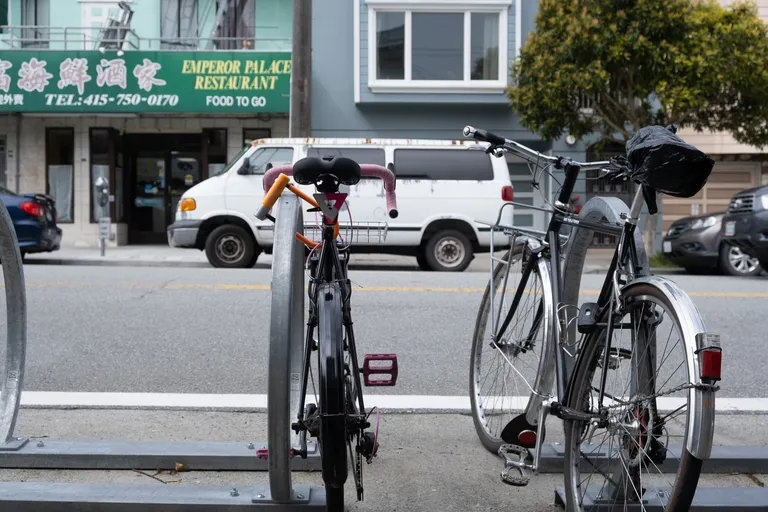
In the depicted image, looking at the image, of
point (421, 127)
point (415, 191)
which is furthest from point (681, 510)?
point (421, 127)

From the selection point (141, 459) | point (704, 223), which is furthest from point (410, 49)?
point (141, 459)

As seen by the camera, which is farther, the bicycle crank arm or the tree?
the tree

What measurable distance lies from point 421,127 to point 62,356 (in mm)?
15244

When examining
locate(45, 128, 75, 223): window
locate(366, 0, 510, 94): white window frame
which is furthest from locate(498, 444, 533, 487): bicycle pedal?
locate(45, 128, 75, 223): window

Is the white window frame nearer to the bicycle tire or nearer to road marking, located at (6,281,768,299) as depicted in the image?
road marking, located at (6,281,768,299)

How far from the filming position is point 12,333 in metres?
3.72

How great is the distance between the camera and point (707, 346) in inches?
85.4

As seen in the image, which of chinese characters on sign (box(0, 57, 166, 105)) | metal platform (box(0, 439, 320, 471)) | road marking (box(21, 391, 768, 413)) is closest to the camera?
metal platform (box(0, 439, 320, 471))

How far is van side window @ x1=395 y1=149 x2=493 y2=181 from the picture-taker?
46.6 ft

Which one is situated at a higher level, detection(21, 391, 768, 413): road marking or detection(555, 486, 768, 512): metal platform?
detection(555, 486, 768, 512): metal platform

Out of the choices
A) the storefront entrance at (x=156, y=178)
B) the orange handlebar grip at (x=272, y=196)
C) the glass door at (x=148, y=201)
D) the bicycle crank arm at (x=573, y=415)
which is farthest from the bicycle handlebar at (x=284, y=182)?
the glass door at (x=148, y=201)

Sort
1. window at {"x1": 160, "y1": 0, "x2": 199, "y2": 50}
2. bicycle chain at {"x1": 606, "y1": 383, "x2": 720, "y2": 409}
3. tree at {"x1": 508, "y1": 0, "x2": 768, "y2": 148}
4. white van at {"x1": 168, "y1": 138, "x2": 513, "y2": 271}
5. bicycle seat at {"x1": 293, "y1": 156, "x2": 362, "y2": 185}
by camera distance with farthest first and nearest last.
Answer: window at {"x1": 160, "y1": 0, "x2": 199, "y2": 50} → tree at {"x1": 508, "y1": 0, "x2": 768, "y2": 148} → white van at {"x1": 168, "y1": 138, "x2": 513, "y2": 271} → bicycle seat at {"x1": 293, "y1": 156, "x2": 362, "y2": 185} → bicycle chain at {"x1": 606, "y1": 383, "x2": 720, "y2": 409}

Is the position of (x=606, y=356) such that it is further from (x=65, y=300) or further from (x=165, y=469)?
(x=65, y=300)

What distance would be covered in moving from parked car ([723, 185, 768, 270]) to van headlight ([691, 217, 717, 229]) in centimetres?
93
